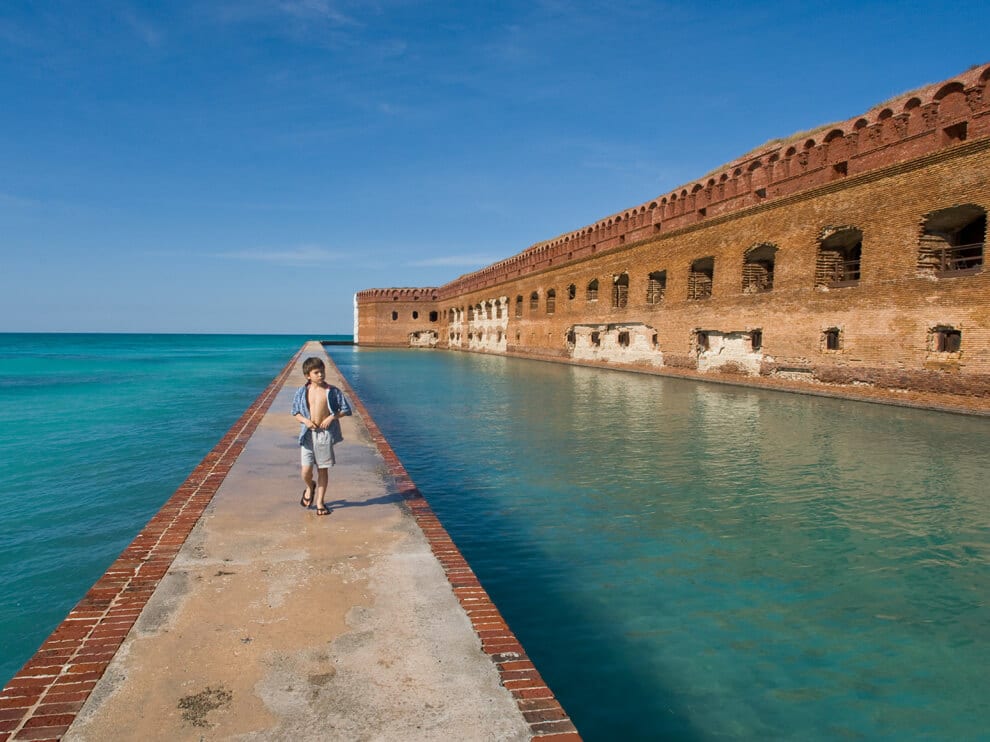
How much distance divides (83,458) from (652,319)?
669 inches

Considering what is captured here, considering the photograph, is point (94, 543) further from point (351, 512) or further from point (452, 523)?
point (452, 523)

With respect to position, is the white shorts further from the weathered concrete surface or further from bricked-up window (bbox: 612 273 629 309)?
bricked-up window (bbox: 612 273 629 309)

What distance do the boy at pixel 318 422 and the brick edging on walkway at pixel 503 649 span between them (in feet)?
2.56

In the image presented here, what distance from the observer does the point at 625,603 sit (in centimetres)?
366

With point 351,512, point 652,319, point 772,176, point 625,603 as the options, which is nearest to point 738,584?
point 625,603

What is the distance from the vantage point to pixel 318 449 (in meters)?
4.37

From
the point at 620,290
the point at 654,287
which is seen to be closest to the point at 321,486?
the point at 654,287

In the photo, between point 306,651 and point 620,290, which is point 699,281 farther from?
point 306,651

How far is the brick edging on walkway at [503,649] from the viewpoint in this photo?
2.05 metres

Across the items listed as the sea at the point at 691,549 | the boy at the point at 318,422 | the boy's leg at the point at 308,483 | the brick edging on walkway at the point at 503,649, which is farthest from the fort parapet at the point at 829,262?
the boy's leg at the point at 308,483

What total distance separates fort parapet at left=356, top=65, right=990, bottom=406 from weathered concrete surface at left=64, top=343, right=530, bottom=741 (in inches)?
468

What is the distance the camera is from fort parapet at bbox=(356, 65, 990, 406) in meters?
11.2

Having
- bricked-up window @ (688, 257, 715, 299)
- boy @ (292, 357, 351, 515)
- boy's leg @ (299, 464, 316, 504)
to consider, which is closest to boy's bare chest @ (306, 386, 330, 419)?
boy @ (292, 357, 351, 515)

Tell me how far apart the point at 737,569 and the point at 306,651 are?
2921 millimetres
